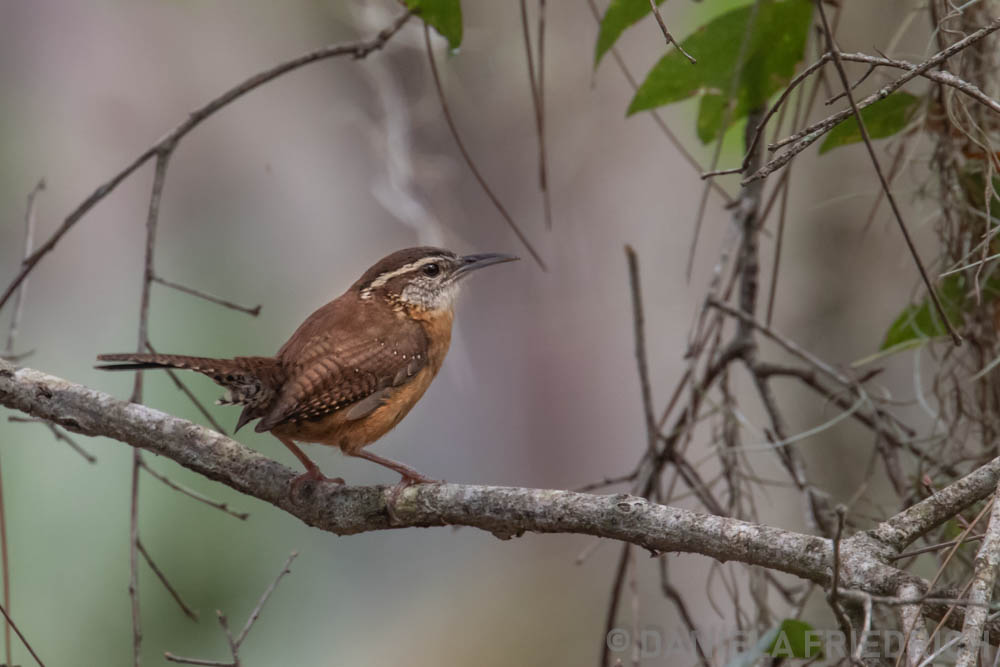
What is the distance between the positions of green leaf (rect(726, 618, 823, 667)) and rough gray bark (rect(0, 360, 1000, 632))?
0.11 metres

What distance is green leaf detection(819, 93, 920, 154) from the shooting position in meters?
2.61

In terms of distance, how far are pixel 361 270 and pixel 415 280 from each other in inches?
130

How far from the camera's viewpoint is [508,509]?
200 centimetres

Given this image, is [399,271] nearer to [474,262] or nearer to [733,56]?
[474,262]

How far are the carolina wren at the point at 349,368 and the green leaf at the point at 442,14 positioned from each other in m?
0.91

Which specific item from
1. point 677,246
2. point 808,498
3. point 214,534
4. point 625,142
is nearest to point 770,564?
point 808,498

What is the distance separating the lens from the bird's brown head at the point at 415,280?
3377 millimetres

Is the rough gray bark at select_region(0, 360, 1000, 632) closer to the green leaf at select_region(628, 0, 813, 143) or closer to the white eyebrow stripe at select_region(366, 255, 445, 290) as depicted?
the white eyebrow stripe at select_region(366, 255, 445, 290)

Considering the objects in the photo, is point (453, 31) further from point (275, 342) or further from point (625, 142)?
point (625, 142)

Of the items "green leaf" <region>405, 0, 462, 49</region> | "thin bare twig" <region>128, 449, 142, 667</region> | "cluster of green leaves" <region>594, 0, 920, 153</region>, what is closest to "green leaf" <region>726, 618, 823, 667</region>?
"thin bare twig" <region>128, 449, 142, 667</region>

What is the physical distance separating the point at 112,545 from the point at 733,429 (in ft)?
11.6

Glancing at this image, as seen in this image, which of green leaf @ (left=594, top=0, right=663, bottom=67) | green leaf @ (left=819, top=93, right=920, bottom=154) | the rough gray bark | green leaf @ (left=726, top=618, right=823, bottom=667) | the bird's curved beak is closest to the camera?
green leaf @ (left=726, top=618, right=823, bottom=667)

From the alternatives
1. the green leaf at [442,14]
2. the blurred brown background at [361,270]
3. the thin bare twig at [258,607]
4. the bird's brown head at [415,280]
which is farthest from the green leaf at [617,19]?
the blurred brown background at [361,270]

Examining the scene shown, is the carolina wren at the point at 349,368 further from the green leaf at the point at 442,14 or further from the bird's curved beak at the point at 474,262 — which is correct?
the green leaf at the point at 442,14
